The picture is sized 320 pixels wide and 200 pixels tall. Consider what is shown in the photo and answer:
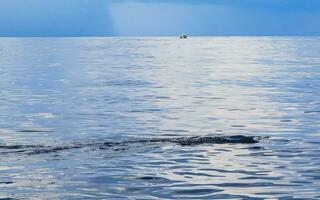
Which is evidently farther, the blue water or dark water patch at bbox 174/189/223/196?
the blue water

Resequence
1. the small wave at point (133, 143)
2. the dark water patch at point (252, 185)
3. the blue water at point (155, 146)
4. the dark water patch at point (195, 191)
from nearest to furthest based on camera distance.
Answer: the dark water patch at point (195, 191), the blue water at point (155, 146), the dark water patch at point (252, 185), the small wave at point (133, 143)

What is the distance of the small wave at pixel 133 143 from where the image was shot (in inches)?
982

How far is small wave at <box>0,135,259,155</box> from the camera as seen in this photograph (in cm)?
2494

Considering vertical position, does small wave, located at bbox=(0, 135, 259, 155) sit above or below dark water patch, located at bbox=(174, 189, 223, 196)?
above

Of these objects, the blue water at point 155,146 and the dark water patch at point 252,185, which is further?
the dark water patch at point 252,185

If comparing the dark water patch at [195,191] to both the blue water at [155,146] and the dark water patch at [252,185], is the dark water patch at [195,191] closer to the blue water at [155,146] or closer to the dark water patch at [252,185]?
the blue water at [155,146]

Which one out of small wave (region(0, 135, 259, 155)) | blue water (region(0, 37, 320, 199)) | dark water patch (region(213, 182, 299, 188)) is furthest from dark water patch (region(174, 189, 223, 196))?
small wave (region(0, 135, 259, 155))

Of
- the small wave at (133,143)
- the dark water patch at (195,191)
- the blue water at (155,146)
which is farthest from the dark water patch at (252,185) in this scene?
the small wave at (133,143)

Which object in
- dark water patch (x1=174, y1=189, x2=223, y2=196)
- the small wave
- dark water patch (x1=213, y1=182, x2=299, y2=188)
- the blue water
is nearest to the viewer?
dark water patch (x1=174, y1=189, x2=223, y2=196)

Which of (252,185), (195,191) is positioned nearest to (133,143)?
(252,185)

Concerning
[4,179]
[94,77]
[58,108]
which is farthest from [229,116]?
[94,77]

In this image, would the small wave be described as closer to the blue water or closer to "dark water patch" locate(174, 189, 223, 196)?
the blue water

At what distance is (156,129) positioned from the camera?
31.3 meters

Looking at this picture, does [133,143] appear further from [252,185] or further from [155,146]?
[252,185]
